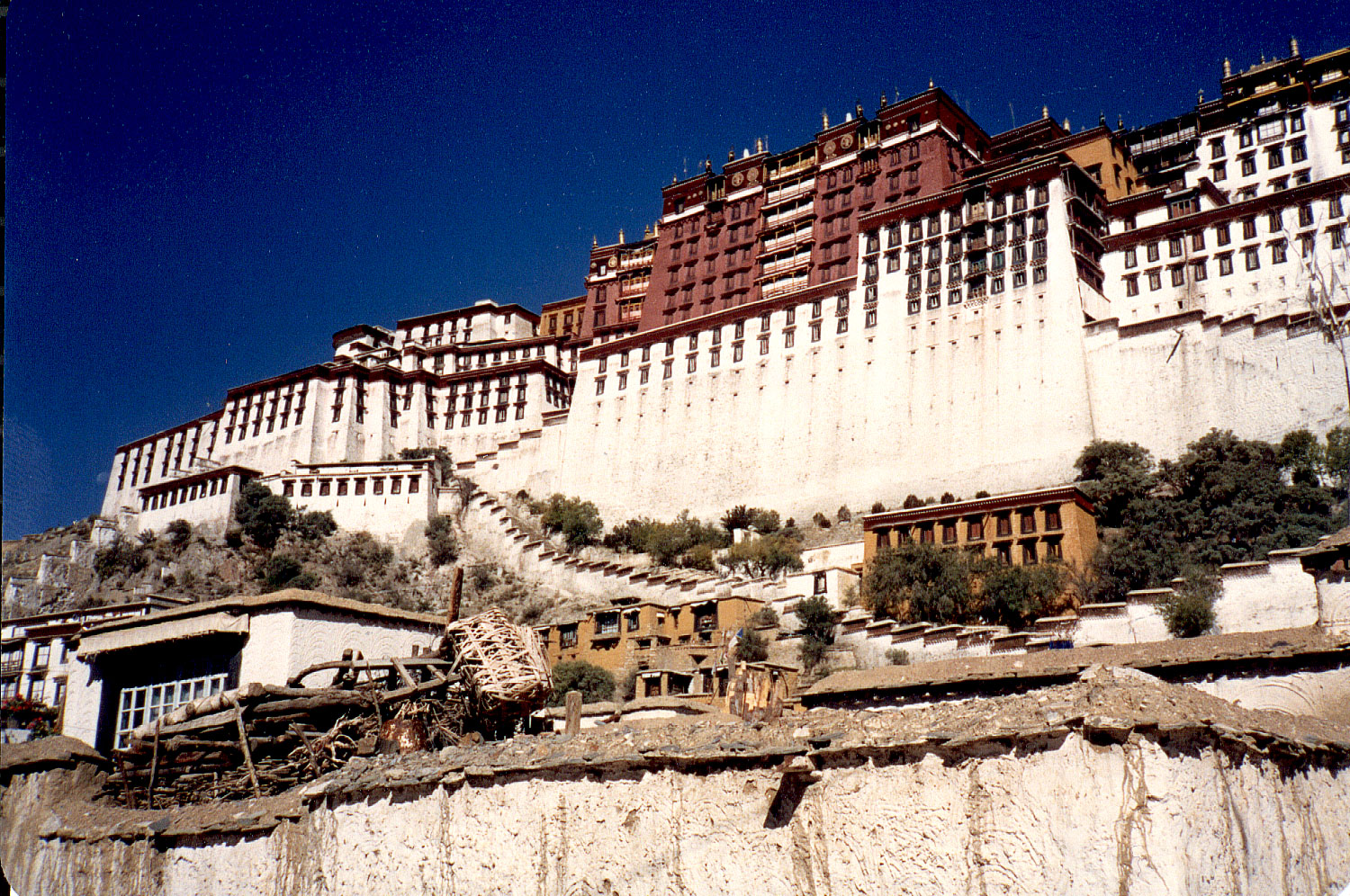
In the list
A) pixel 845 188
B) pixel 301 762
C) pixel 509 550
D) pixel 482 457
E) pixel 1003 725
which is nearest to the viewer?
pixel 1003 725

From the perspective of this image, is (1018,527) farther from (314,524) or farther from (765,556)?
(314,524)

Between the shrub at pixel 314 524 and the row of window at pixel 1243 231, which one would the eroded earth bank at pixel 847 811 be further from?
the shrub at pixel 314 524

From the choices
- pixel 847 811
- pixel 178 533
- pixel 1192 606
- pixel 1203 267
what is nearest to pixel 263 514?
pixel 178 533

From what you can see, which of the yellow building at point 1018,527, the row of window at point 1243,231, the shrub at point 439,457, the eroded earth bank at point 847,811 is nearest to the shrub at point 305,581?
the shrub at point 439,457

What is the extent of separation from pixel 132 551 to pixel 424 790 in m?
52.5

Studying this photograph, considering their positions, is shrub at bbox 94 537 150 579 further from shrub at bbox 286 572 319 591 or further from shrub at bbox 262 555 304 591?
shrub at bbox 286 572 319 591

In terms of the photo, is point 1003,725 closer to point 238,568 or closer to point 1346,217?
point 1346,217

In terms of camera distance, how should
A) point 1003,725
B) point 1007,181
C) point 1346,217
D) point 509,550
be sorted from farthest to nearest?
1. point 509,550
2. point 1007,181
3. point 1346,217
4. point 1003,725

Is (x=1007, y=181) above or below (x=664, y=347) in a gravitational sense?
above

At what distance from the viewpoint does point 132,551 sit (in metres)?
55.6

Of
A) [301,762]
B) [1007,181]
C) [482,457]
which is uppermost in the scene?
[1007,181]

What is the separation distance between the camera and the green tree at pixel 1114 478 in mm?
37469

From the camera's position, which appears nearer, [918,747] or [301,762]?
[918,747]

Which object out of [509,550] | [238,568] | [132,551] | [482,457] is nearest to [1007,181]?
[509,550]
